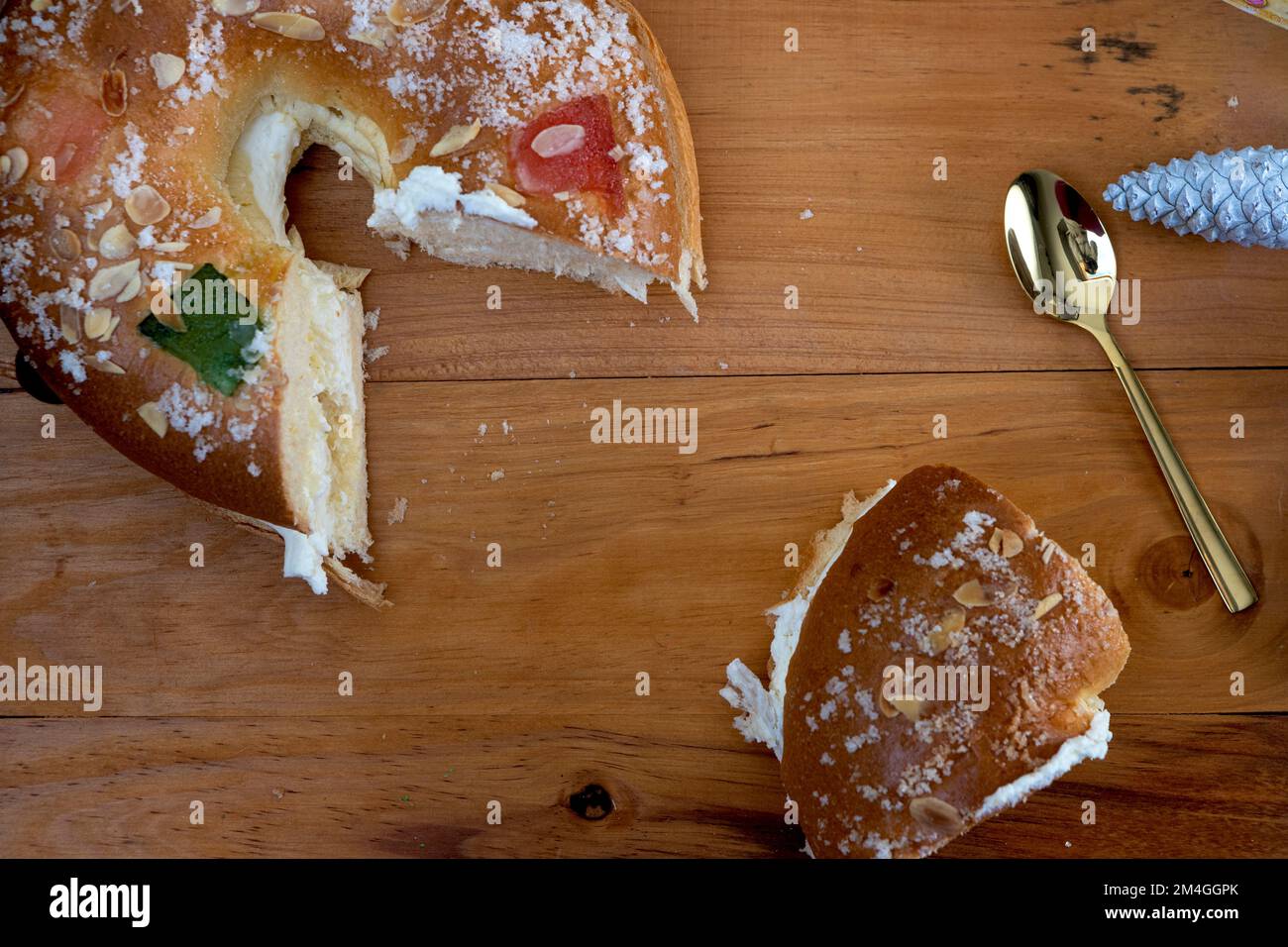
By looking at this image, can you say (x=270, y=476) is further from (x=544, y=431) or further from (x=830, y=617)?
(x=830, y=617)

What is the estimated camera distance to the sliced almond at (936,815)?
1377 millimetres

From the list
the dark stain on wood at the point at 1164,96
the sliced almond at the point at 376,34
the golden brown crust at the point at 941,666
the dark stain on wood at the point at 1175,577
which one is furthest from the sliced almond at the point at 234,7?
the dark stain on wood at the point at 1175,577

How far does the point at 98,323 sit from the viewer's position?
4.75 ft

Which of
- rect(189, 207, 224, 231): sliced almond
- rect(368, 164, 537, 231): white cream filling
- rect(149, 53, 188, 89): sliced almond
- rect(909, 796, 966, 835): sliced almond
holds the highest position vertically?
rect(149, 53, 188, 89): sliced almond

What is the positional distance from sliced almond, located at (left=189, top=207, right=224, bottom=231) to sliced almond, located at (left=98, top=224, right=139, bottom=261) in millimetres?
100

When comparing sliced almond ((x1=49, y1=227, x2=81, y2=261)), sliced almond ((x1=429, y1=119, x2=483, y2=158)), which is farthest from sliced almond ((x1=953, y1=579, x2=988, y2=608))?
sliced almond ((x1=49, y1=227, x2=81, y2=261))

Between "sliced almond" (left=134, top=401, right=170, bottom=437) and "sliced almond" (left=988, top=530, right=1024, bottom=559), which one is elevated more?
"sliced almond" (left=134, top=401, right=170, bottom=437)

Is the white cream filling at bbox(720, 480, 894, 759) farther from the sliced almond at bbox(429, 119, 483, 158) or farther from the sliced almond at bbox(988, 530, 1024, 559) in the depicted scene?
the sliced almond at bbox(429, 119, 483, 158)

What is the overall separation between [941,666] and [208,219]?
1.30 m

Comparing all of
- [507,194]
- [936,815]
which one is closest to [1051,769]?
[936,815]

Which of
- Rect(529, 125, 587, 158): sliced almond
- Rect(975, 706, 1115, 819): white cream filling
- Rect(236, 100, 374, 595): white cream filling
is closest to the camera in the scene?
Rect(975, 706, 1115, 819): white cream filling

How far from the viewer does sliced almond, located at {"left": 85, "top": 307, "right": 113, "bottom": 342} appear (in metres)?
1.45

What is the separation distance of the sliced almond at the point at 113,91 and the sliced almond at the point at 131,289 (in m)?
0.25

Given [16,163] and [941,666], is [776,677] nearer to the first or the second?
[941,666]
